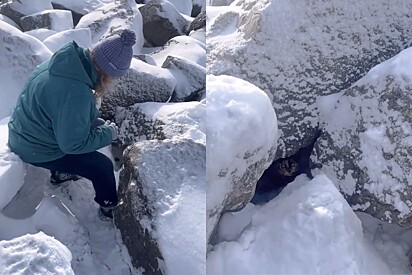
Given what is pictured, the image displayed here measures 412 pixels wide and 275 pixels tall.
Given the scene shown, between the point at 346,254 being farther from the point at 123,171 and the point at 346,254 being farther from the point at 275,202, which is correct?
the point at 123,171

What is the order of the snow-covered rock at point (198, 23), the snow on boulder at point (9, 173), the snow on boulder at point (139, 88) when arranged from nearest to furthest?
the snow on boulder at point (9, 173), the snow on boulder at point (139, 88), the snow-covered rock at point (198, 23)

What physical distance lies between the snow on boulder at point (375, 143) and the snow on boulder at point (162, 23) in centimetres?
71

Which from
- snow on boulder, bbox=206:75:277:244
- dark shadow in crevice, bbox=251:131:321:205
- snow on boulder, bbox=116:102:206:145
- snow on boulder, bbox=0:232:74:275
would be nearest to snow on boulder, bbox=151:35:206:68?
snow on boulder, bbox=116:102:206:145

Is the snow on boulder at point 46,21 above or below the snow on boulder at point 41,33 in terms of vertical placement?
below

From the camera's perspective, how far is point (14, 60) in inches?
50.6

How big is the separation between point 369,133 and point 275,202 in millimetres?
236

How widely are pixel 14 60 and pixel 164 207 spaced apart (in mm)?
547

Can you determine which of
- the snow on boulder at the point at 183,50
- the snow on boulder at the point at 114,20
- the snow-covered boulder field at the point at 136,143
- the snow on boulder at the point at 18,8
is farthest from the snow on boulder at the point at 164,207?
the snow on boulder at the point at 18,8

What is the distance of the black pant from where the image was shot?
111 centimetres

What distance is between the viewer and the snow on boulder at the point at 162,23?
170 centimetres

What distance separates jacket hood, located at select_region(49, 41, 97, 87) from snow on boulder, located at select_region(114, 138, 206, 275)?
0.21 meters

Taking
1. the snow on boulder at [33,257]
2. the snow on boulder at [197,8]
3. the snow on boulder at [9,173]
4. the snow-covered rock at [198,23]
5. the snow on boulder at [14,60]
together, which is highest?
the snow on boulder at [33,257]

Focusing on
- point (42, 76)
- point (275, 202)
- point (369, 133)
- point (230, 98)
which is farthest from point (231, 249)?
point (42, 76)

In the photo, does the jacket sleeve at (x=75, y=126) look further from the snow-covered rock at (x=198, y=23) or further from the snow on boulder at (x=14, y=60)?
the snow-covered rock at (x=198, y=23)
